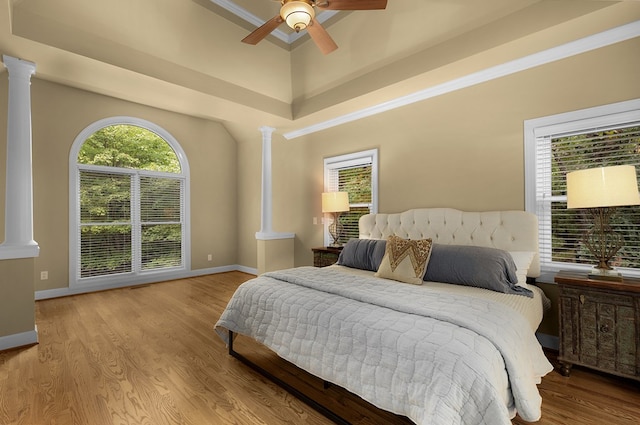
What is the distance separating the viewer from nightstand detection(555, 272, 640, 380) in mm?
2021

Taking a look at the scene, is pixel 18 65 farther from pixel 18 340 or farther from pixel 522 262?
pixel 522 262

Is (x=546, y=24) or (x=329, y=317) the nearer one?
(x=329, y=317)

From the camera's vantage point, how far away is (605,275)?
7.19 ft

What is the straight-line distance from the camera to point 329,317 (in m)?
1.82

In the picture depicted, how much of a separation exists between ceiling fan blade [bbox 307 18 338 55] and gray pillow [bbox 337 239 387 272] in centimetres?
197

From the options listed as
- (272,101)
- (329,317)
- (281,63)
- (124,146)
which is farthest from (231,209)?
(329,317)

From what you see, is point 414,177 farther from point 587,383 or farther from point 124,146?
point 124,146

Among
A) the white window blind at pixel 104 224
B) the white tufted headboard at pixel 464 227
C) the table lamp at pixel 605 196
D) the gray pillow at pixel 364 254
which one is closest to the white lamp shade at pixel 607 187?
the table lamp at pixel 605 196

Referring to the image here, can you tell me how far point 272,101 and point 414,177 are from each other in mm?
2335

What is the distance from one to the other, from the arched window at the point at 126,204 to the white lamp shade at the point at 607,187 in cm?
575

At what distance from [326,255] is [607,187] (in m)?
3.01

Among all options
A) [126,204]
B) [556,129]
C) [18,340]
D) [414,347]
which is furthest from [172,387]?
[126,204]

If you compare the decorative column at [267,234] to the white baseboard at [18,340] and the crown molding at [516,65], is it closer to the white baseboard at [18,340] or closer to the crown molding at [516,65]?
the crown molding at [516,65]

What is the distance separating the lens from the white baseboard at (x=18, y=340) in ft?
9.00
